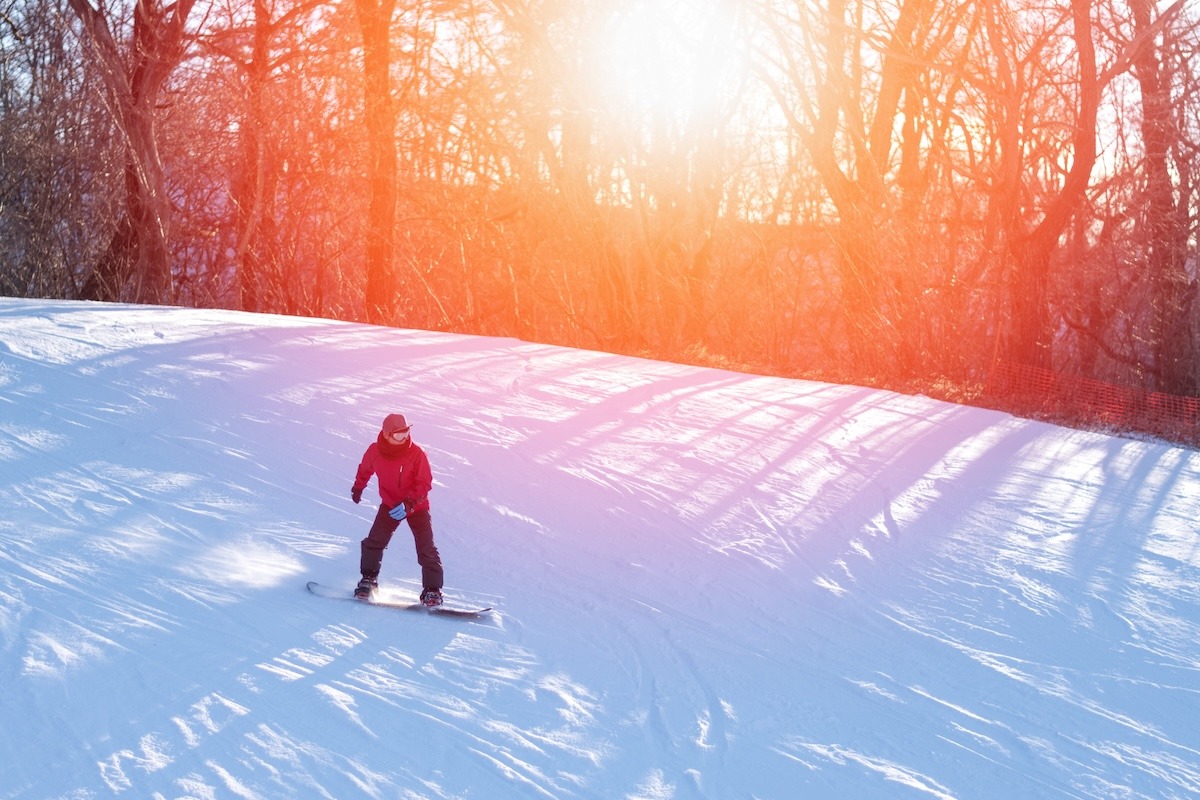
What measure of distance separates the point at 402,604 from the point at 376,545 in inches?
14.9

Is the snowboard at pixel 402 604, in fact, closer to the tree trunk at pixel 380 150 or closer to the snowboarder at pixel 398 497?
the snowboarder at pixel 398 497

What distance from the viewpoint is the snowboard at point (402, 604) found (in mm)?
6641

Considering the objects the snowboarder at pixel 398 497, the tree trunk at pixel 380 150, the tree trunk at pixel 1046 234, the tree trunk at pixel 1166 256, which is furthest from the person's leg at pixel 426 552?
the tree trunk at pixel 1166 256

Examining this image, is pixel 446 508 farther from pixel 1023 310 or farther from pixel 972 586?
pixel 1023 310

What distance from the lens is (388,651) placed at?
6051mm

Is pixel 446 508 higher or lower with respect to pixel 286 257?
lower

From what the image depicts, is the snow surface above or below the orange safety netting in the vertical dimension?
below

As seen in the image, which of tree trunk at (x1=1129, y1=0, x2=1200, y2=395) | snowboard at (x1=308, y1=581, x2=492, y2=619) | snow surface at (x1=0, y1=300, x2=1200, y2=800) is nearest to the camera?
snow surface at (x1=0, y1=300, x2=1200, y2=800)

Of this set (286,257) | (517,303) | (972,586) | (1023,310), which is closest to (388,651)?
(972,586)

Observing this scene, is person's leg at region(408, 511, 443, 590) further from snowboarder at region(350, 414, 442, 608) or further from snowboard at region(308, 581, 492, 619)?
A: snowboard at region(308, 581, 492, 619)

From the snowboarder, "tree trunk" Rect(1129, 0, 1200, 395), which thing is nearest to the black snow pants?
the snowboarder

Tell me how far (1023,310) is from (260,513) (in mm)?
13323

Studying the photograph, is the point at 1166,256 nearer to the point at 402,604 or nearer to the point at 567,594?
the point at 567,594

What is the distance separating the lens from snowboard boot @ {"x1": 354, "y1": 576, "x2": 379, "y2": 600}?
6758 millimetres
